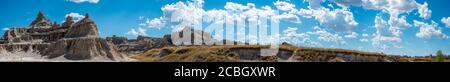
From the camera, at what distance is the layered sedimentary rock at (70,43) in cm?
10119

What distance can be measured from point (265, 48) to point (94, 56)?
2906cm

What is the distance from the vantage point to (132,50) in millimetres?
185375

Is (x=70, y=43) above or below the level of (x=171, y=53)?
above

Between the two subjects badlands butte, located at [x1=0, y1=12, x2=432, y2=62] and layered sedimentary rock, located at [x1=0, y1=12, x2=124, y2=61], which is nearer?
badlands butte, located at [x1=0, y1=12, x2=432, y2=62]

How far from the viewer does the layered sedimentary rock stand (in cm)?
10119

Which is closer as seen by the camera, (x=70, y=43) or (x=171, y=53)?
(x=70, y=43)

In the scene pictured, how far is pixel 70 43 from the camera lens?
10650 centimetres

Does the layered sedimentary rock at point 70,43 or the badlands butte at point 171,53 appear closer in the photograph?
the badlands butte at point 171,53
